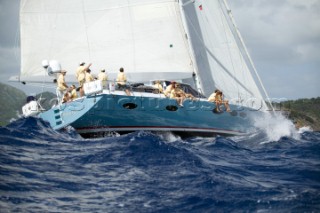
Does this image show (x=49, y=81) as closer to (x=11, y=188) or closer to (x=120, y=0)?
(x=120, y=0)

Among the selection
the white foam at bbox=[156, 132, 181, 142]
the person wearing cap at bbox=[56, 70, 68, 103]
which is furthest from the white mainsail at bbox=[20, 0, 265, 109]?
the white foam at bbox=[156, 132, 181, 142]

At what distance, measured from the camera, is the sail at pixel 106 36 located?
2130cm

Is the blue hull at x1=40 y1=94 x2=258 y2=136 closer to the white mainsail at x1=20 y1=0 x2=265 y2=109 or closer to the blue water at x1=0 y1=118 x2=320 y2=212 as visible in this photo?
the blue water at x1=0 y1=118 x2=320 y2=212

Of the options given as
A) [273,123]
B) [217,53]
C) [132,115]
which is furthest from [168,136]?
[273,123]

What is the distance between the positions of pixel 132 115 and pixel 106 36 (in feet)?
18.4

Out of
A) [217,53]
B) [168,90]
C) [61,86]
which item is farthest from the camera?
[217,53]

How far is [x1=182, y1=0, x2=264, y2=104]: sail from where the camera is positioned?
23469 mm

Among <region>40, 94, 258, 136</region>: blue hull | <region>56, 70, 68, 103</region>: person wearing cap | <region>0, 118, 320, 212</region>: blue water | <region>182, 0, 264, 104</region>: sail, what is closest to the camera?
<region>0, 118, 320, 212</region>: blue water

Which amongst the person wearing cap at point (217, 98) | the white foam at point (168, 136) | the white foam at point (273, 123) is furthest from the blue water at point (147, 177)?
the white foam at point (273, 123)

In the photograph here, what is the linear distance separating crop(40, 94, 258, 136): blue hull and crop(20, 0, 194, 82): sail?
9.14 ft

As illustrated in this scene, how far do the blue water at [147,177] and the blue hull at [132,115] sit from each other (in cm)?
205

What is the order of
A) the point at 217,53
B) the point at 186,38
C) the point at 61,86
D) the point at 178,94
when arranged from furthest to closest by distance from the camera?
1. the point at 217,53
2. the point at 186,38
3. the point at 61,86
4. the point at 178,94

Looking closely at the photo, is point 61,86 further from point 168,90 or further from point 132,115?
point 168,90

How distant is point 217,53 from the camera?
23922 mm
